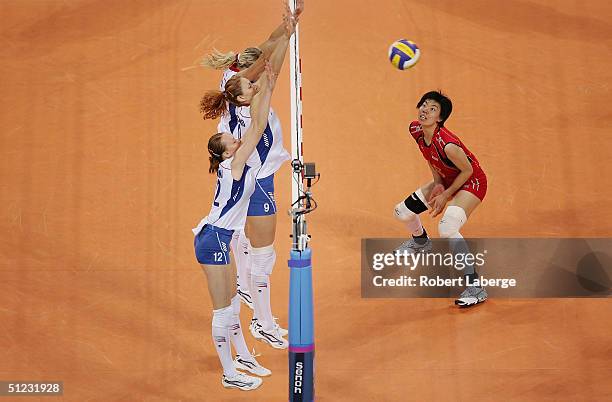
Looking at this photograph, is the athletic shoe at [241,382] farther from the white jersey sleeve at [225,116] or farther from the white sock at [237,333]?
the white jersey sleeve at [225,116]

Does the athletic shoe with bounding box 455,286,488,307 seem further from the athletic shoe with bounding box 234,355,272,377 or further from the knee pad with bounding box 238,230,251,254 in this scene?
the knee pad with bounding box 238,230,251,254

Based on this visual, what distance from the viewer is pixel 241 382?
632 centimetres

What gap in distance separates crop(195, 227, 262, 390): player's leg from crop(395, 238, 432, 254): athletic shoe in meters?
1.66

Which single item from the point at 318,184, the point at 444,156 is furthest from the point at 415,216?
the point at 318,184

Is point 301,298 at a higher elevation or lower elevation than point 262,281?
lower

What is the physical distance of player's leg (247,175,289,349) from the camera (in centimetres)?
643

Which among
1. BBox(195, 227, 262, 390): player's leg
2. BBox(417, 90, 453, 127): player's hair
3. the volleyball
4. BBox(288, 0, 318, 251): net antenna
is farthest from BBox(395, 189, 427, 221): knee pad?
BBox(195, 227, 262, 390): player's leg

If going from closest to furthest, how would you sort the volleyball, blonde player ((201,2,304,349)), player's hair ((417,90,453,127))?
1. blonde player ((201,2,304,349))
2. player's hair ((417,90,453,127))
3. the volleyball

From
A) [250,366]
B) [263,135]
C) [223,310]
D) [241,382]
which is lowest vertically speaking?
[241,382]

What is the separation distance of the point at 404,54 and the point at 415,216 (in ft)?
5.61

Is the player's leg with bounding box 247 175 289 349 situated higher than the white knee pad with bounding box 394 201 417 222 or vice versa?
the white knee pad with bounding box 394 201 417 222

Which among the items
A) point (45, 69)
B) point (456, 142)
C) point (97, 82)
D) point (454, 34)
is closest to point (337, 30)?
point (454, 34)

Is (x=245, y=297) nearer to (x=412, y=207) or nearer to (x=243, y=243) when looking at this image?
(x=243, y=243)

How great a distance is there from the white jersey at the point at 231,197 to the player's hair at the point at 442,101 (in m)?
2.01
